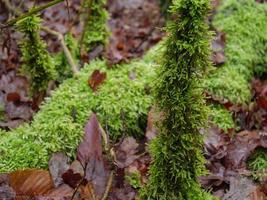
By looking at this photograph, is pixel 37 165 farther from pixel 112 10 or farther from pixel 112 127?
pixel 112 10

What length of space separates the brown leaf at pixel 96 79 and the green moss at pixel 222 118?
94cm

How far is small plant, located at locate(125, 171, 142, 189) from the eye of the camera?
2.73 m

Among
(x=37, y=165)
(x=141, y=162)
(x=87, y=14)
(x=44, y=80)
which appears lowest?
(x=141, y=162)

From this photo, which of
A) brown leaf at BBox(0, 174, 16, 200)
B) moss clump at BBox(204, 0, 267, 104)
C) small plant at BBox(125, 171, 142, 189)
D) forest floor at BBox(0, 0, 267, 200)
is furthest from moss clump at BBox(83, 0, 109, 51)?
brown leaf at BBox(0, 174, 16, 200)

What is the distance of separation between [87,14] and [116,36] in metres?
1.67

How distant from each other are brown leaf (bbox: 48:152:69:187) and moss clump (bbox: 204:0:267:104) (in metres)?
1.49

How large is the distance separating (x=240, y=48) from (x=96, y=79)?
5.62 ft

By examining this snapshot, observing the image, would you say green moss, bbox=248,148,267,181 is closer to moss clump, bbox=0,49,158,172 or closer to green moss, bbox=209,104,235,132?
green moss, bbox=209,104,235,132

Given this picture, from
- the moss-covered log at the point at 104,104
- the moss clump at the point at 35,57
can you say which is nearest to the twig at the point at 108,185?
the moss-covered log at the point at 104,104

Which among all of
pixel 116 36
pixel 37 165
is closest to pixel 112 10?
pixel 116 36

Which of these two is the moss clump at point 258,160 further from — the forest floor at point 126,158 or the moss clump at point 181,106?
the moss clump at point 181,106

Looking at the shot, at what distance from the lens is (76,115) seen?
3104mm

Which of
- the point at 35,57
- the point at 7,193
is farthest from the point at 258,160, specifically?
the point at 35,57

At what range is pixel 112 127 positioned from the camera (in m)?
3.17
